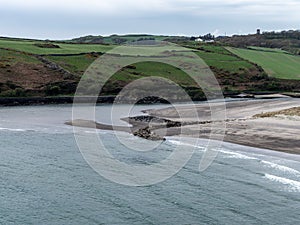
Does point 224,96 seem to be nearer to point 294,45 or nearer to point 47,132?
point 47,132

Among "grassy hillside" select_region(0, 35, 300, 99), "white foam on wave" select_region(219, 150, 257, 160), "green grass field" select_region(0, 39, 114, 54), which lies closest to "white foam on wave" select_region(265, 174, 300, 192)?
"white foam on wave" select_region(219, 150, 257, 160)

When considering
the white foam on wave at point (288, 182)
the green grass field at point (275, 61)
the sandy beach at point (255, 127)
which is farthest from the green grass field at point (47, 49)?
the white foam on wave at point (288, 182)

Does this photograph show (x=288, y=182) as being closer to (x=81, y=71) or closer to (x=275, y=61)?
(x=81, y=71)

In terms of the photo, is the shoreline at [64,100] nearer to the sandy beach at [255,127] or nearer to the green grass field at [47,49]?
the sandy beach at [255,127]

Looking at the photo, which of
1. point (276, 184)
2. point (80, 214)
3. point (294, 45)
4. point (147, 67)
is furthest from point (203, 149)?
point (294, 45)

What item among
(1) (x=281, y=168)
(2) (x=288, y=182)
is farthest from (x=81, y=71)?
(2) (x=288, y=182)

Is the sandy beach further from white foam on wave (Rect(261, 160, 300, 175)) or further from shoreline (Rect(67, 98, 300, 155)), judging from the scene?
white foam on wave (Rect(261, 160, 300, 175))
